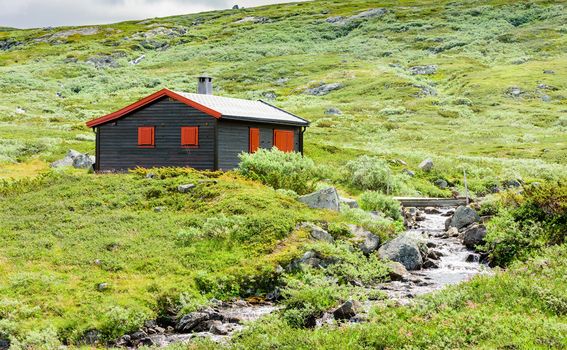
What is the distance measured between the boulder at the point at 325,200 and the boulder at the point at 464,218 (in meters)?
6.56

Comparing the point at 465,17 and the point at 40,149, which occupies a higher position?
the point at 465,17

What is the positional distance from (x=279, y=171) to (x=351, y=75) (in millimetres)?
81199

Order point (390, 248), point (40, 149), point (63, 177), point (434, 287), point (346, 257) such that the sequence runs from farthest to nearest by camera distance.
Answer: point (40, 149) < point (63, 177) < point (390, 248) < point (346, 257) < point (434, 287)

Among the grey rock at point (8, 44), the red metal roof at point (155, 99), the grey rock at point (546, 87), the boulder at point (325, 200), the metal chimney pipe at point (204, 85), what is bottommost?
the boulder at point (325, 200)

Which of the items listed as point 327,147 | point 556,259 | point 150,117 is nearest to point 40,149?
point 150,117

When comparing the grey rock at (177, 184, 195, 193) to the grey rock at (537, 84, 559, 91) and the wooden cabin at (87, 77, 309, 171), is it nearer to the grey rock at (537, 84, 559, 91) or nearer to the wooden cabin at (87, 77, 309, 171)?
the wooden cabin at (87, 77, 309, 171)

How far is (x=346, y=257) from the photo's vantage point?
22750mm

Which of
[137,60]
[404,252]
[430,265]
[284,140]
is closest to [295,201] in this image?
[404,252]

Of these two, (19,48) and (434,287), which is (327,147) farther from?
(19,48)

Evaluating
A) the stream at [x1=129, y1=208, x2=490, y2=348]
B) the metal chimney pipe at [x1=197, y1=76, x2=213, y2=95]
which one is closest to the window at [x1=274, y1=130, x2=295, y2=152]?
the metal chimney pipe at [x1=197, y1=76, x2=213, y2=95]

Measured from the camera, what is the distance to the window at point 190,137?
126 ft

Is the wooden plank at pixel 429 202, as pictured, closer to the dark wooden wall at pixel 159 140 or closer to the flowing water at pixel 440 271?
the flowing water at pixel 440 271

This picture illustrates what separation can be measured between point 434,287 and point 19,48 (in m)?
164

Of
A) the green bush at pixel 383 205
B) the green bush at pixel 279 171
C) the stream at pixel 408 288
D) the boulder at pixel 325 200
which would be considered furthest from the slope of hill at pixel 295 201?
the boulder at pixel 325 200
